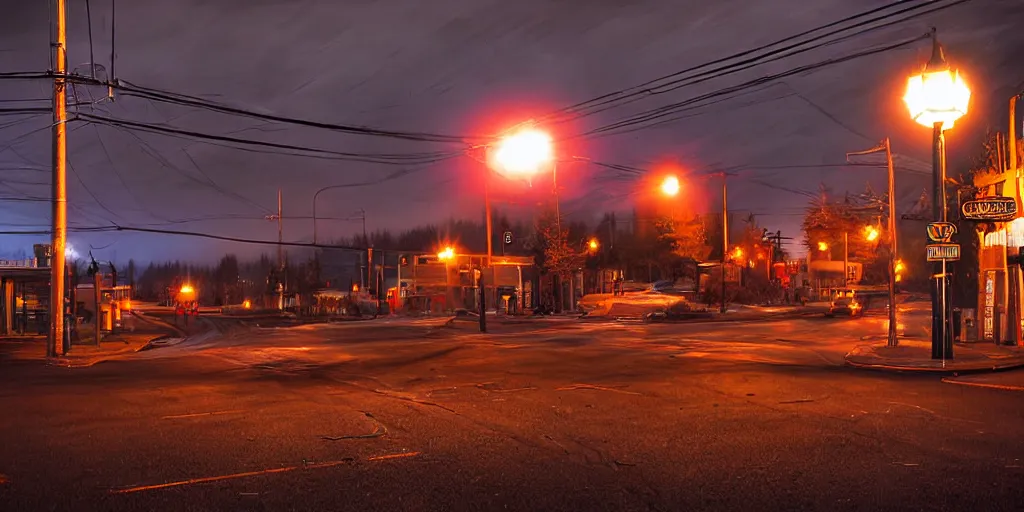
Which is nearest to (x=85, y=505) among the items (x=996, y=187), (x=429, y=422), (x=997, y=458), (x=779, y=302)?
(x=429, y=422)

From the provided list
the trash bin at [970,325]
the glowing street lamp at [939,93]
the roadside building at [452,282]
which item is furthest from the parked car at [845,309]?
the glowing street lamp at [939,93]

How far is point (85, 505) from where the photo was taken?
5.81 meters

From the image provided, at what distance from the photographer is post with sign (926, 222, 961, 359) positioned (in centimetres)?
1594

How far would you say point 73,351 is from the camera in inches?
→ 894

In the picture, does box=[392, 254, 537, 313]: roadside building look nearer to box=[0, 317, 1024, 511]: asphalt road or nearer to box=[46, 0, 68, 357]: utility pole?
box=[46, 0, 68, 357]: utility pole

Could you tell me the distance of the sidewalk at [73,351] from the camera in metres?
19.3

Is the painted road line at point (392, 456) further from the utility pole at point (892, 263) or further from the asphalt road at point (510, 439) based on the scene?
the utility pole at point (892, 263)

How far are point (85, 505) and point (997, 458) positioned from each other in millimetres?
8123

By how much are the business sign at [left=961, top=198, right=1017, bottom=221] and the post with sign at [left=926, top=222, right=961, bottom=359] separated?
3.70 ft

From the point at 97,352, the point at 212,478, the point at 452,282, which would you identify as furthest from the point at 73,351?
the point at 452,282

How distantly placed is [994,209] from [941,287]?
7.92 feet

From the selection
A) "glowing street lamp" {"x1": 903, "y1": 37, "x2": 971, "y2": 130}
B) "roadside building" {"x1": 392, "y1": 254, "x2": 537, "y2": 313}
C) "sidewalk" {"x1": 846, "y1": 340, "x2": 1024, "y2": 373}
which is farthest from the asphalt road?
"roadside building" {"x1": 392, "y1": 254, "x2": 537, "y2": 313}

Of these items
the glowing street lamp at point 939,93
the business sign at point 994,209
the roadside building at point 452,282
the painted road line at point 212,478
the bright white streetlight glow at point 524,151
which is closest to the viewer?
the painted road line at point 212,478

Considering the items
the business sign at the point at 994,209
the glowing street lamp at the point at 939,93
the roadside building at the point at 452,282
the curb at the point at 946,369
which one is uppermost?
the glowing street lamp at the point at 939,93
